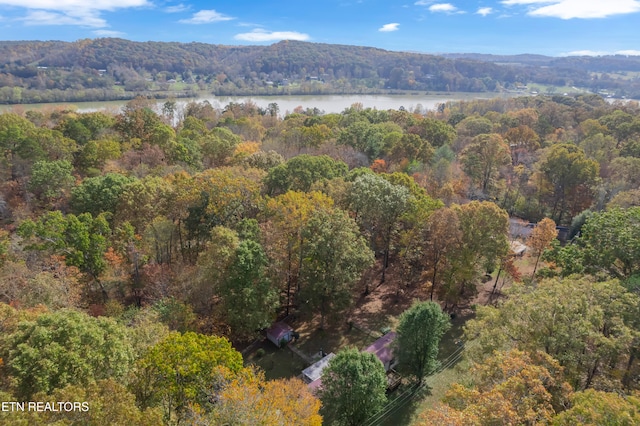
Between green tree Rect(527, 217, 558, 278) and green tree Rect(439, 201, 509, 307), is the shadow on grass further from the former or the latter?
green tree Rect(527, 217, 558, 278)

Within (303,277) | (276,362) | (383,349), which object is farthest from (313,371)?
(303,277)

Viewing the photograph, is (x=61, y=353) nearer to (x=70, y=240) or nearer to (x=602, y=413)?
(x=70, y=240)

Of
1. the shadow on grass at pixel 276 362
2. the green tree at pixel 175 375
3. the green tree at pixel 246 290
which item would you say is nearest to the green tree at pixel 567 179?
the shadow on grass at pixel 276 362

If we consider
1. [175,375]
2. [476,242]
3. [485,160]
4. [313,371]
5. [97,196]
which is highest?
[97,196]

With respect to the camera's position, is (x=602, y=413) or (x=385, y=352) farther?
(x=385, y=352)

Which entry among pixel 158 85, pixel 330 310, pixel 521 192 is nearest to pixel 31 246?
pixel 330 310

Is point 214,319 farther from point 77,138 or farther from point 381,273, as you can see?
point 77,138

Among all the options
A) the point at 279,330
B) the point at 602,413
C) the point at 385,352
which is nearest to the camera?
the point at 602,413

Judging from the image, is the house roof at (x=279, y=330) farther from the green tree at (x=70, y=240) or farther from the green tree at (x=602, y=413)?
the green tree at (x=602, y=413)
